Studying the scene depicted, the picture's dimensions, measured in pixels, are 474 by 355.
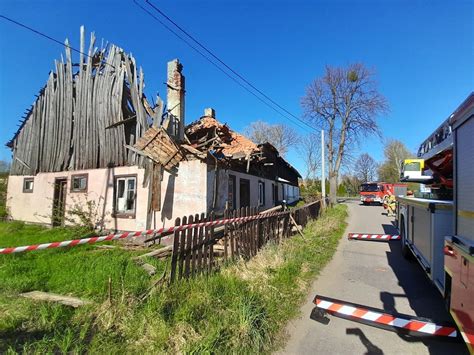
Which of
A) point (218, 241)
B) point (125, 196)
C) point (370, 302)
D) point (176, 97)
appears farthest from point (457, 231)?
point (125, 196)

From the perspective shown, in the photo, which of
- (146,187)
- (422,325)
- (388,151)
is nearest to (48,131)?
(146,187)

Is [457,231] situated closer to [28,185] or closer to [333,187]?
[28,185]

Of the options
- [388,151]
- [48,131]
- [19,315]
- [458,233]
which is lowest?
[19,315]

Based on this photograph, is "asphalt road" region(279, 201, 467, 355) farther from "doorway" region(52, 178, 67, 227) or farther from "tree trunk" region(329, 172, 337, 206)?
"tree trunk" region(329, 172, 337, 206)

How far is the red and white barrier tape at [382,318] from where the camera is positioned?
10.1 feet

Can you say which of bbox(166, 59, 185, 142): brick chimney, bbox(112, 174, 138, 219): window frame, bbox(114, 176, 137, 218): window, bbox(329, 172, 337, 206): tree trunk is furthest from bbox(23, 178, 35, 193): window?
bbox(329, 172, 337, 206): tree trunk

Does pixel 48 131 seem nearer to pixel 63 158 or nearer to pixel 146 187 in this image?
pixel 63 158

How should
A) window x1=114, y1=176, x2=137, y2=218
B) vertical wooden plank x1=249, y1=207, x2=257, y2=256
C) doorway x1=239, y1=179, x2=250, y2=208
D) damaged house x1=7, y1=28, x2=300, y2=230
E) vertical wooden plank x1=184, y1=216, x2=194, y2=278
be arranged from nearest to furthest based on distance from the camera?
1. vertical wooden plank x1=184, y1=216, x2=194, y2=278
2. vertical wooden plank x1=249, y1=207, x2=257, y2=256
3. damaged house x1=7, y1=28, x2=300, y2=230
4. window x1=114, y1=176, x2=137, y2=218
5. doorway x1=239, y1=179, x2=250, y2=208

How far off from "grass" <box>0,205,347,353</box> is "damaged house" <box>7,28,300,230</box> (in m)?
4.20

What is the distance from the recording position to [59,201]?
478 inches

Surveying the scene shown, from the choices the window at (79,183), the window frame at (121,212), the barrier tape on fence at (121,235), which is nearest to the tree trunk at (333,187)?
the barrier tape on fence at (121,235)

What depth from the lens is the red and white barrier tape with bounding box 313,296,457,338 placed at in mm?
3064

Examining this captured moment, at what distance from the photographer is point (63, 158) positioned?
1314 cm

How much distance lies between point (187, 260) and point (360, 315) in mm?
2666
